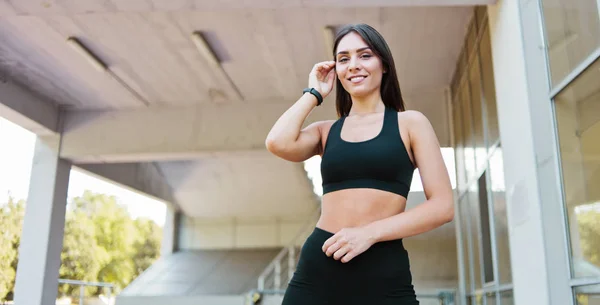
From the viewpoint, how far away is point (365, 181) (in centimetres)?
100

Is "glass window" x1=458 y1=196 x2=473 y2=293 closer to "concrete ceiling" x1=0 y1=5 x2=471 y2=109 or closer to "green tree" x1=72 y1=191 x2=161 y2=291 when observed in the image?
"concrete ceiling" x1=0 y1=5 x2=471 y2=109

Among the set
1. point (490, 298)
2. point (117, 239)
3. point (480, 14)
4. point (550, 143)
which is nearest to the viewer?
point (550, 143)

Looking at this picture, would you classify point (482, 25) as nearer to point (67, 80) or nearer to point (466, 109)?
point (466, 109)

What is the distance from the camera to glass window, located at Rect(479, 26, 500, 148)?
4.80 metres

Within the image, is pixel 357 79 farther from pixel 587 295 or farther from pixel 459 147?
pixel 459 147

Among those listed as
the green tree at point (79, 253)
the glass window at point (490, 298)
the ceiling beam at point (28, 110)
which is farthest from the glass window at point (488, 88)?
the green tree at point (79, 253)

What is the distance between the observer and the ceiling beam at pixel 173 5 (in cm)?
389

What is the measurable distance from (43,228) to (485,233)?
19.4 feet

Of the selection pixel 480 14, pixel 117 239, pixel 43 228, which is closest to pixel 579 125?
pixel 480 14

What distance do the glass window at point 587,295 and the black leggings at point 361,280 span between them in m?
1.85

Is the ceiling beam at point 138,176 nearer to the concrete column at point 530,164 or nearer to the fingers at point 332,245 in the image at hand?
the concrete column at point 530,164

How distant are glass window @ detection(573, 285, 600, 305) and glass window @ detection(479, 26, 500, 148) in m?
2.15

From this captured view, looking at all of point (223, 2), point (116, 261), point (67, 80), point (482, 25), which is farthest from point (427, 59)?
point (116, 261)

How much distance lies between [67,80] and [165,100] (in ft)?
4.25
